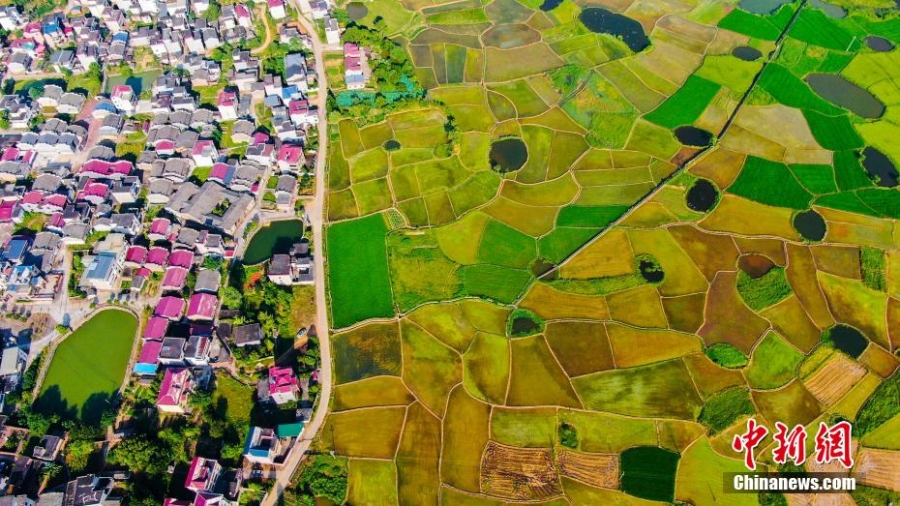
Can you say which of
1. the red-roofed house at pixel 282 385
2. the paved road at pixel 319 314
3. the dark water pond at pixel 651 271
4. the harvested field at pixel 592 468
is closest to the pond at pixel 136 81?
the paved road at pixel 319 314

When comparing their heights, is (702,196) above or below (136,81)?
below

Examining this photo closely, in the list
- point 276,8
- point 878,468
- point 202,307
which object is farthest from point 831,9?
point 202,307

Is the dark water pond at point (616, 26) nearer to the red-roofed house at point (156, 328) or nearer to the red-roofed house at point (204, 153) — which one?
the red-roofed house at point (204, 153)

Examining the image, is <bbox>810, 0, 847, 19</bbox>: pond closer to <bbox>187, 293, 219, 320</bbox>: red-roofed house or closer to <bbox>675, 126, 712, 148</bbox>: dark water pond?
<bbox>675, 126, 712, 148</bbox>: dark water pond

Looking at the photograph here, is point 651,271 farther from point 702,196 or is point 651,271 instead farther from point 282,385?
point 282,385

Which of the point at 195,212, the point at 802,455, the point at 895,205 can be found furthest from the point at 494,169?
the point at 895,205

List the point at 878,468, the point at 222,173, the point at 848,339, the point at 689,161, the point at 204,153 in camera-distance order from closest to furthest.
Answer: the point at 878,468 → the point at 848,339 → the point at 222,173 → the point at 204,153 → the point at 689,161

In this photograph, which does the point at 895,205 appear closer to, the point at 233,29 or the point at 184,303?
the point at 184,303
